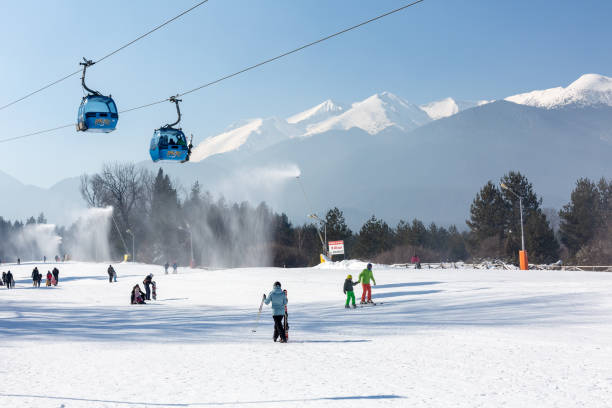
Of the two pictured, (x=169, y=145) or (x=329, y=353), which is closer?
(x=329, y=353)

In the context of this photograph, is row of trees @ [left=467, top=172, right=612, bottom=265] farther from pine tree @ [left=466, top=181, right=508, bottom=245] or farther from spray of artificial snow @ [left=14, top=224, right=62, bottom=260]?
spray of artificial snow @ [left=14, top=224, right=62, bottom=260]

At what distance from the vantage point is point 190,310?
24.9 m

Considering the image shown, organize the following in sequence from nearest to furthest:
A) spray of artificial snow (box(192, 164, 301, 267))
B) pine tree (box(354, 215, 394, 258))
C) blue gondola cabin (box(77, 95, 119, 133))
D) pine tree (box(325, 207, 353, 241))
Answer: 1. blue gondola cabin (box(77, 95, 119, 133))
2. pine tree (box(325, 207, 353, 241))
3. pine tree (box(354, 215, 394, 258))
4. spray of artificial snow (box(192, 164, 301, 267))

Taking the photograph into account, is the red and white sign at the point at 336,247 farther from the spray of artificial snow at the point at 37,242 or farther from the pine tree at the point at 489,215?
the spray of artificial snow at the point at 37,242

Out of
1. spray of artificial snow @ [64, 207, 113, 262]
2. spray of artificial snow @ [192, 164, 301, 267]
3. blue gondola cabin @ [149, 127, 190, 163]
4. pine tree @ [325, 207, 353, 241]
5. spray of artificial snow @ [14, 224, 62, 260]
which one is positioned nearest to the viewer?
blue gondola cabin @ [149, 127, 190, 163]

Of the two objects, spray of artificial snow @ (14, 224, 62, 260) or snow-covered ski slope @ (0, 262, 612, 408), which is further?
spray of artificial snow @ (14, 224, 62, 260)

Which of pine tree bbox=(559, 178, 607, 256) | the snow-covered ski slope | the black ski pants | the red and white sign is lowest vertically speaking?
the snow-covered ski slope

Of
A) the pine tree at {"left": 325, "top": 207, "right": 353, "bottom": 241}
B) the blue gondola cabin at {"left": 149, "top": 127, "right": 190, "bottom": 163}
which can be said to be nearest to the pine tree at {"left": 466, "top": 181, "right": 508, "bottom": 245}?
the pine tree at {"left": 325, "top": 207, "right": 353, "bottom": 241}

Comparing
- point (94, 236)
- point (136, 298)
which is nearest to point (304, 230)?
point (94, 236)

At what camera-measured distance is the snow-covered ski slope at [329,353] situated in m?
8.69

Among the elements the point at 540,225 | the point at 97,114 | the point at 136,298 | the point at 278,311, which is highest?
the point at 97,114

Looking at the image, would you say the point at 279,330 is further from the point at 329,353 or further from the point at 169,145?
the point at 169,145

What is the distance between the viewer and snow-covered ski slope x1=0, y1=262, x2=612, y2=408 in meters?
8.69

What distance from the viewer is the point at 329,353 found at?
12.5m
